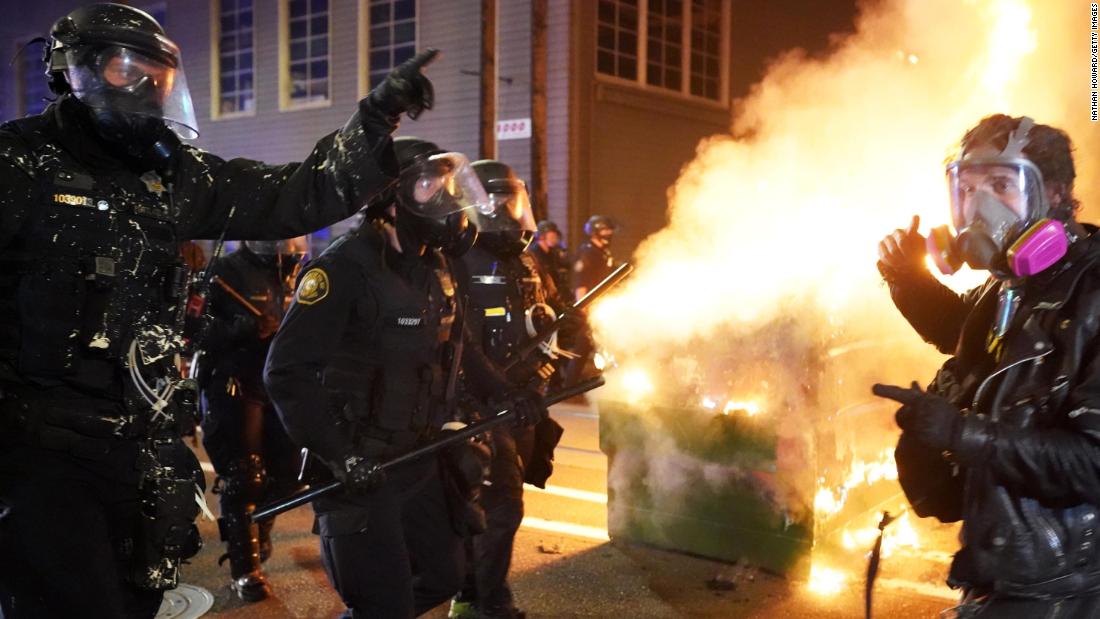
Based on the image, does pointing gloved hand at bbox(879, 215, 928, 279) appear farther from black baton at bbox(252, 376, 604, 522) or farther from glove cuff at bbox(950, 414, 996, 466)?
black baton at bbox(252, 376, 604, 522)

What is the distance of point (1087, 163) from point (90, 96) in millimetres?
12078

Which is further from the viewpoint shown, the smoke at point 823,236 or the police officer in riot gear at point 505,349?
the smoke at point 823,236

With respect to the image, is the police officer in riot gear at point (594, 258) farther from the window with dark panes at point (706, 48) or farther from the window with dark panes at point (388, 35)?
the window with dark panes at point (706, 48)

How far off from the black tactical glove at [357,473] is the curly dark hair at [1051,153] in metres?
2.16

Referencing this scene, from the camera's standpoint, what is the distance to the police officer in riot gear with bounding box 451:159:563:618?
15.5 feet

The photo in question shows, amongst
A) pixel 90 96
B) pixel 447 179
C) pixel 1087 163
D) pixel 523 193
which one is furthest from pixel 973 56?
pixel 90 96

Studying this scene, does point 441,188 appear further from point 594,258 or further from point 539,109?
point 539,109

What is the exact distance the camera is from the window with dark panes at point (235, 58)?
61.4ft

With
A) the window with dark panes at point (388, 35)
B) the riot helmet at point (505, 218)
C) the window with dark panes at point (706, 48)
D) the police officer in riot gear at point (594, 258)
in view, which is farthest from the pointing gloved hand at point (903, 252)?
the window with dark panes at point (706, 48)

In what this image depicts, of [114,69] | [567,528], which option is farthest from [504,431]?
[114,69]

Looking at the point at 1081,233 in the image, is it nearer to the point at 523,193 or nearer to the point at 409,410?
the point at 409,410

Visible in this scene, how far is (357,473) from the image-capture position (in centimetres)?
334

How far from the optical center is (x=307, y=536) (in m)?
6.40

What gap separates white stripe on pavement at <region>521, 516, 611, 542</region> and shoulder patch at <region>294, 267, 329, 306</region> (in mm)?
3282
